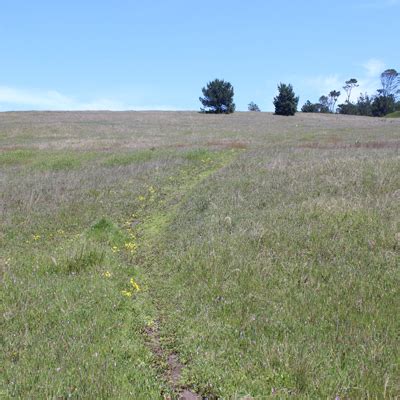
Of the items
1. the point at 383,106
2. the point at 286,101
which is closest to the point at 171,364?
the point at 286,101

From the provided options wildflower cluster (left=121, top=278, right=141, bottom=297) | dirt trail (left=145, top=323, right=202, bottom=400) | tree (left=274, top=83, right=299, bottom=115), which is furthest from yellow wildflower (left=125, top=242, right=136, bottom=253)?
tree (left=274, top=83, right=299, bottom=115)

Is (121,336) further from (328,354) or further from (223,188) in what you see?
(223,188)

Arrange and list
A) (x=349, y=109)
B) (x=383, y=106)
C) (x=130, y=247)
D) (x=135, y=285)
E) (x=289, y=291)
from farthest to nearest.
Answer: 1. (x=349, y=109)
2. (x=383, y=106)
3. (x=130, y=247)
4. (x=135, y=285)
5. (x=289, y=291)

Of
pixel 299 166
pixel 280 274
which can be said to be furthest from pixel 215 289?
pixel 299 166

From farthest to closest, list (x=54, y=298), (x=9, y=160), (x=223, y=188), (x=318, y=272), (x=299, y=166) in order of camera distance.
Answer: (x=9, y=160) < (x=299, y=166) < (x=223, y=188) < (x=318, y=272) < (x=54, y=298)

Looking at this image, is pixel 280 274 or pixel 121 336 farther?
pixel 280 274

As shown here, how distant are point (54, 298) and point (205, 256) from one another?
2.98 m

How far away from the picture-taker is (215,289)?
284 inches

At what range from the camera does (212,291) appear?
7168 mm

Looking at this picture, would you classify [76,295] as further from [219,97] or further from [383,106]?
[383,106]

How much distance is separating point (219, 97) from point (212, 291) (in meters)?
88.6

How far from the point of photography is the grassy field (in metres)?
4.86

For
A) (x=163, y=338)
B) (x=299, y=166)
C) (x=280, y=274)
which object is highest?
(x=299, y=166)

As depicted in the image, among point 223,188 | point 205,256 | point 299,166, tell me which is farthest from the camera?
point 299,166
